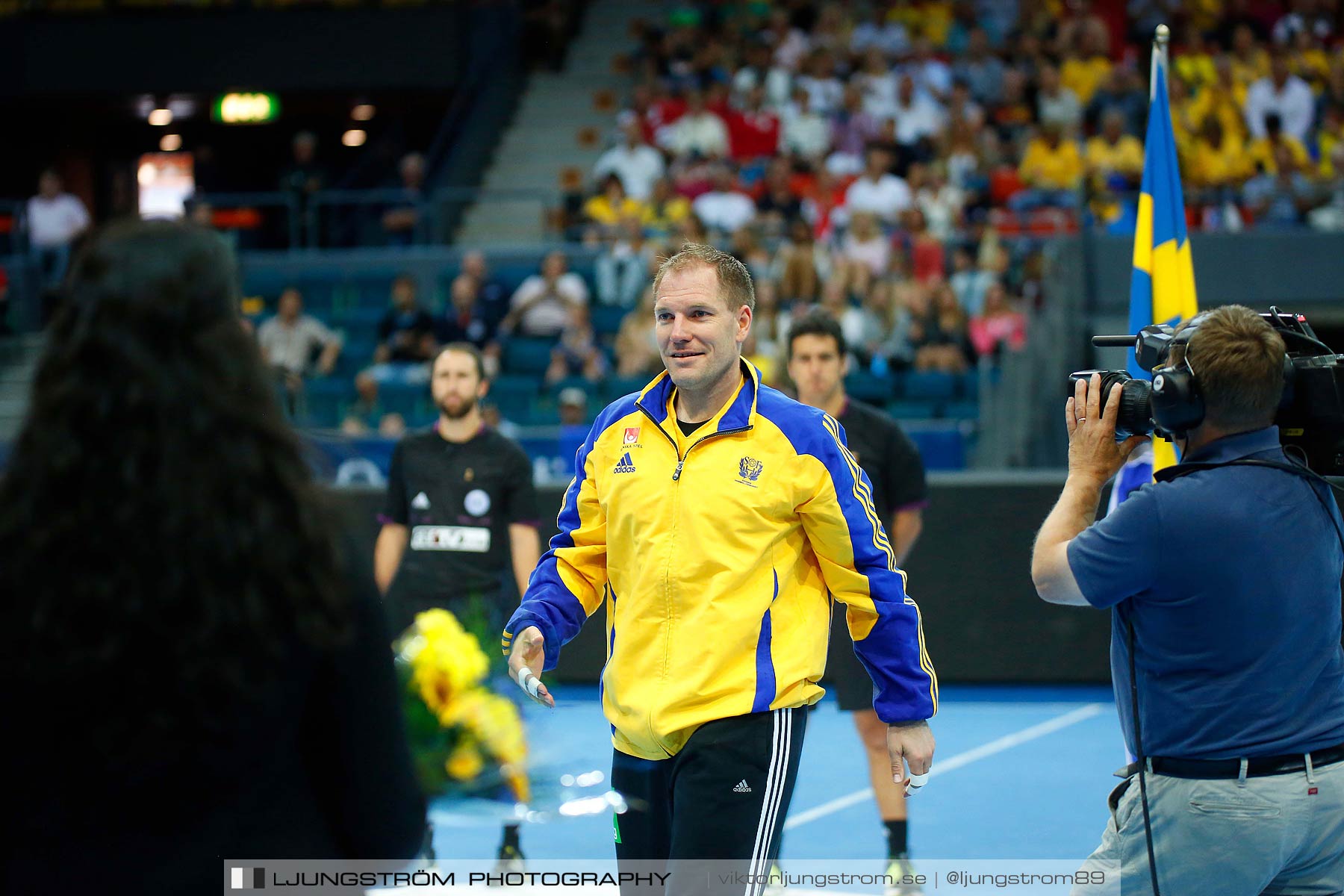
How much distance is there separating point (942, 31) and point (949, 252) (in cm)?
532

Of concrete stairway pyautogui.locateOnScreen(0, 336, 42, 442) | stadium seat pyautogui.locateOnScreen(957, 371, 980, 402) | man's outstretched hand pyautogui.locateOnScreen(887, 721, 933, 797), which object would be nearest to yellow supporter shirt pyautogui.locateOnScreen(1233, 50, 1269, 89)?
stadium seat pyautogui.locateOnScreen(957, 371, 980, 402)

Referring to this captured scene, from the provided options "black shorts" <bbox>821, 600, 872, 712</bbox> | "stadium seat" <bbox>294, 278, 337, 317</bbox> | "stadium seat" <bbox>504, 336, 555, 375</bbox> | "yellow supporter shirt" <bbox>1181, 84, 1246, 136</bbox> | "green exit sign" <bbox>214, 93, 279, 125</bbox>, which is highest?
"green exit sign" <bbox>214, 93, 279, 125</bbox>

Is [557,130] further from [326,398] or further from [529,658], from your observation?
[529,658]

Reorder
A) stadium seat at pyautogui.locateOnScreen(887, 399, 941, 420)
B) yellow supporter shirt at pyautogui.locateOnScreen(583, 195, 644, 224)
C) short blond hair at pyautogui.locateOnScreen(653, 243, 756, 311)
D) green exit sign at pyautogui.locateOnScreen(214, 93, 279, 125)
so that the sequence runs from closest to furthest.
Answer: short blond hair at pyautogui.locateOnScreen(653, 243, 756, 311) → stadium seat at pyautogui.locateOnScreen(887, 399, 941, 420) → yellow supporter shirt at pyautogui.locateOnScreen(583, 195, 644, 224) → green exit sign at pyautogui.locateOnScreen(214, 93, 279, 125)

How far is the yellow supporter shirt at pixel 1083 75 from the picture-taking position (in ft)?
53.6

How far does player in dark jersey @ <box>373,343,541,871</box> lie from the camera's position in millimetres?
6121

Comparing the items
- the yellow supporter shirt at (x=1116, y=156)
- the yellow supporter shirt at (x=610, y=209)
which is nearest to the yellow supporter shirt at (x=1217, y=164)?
the yellow supporter shirt at (x=1116, y=156)

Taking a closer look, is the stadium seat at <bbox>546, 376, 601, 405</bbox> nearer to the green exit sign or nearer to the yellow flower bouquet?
the green exit sign

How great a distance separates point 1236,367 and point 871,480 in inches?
125

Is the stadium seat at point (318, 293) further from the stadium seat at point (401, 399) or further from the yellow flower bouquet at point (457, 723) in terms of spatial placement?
the yellow flower bouquet at point (457, 723)

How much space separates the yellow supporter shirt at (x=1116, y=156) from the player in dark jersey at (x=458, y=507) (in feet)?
33.5

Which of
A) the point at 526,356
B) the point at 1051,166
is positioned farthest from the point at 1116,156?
the point at 526,356

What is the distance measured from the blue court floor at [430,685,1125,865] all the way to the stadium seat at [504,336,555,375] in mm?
5311

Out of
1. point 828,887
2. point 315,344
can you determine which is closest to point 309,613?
point 828,887
